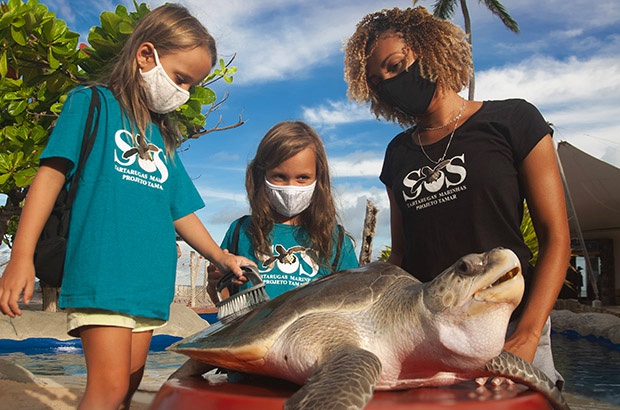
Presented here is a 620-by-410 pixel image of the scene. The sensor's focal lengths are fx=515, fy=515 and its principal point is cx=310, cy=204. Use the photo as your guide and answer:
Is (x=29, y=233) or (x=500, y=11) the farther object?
(x=500, y=11)

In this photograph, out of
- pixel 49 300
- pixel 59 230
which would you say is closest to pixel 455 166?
pixel 59 230

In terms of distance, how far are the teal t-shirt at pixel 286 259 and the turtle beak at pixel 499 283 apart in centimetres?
146

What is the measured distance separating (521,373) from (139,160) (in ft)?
4.22

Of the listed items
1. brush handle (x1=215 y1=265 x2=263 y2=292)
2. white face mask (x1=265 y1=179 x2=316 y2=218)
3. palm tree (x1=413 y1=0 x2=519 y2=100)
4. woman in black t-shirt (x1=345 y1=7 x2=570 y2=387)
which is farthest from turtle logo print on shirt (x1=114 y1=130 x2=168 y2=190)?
palm tree (x1=413 y1=0 x2=519 y2=100)

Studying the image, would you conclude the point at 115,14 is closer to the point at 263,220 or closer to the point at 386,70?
the point at 263,220

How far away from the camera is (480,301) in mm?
864

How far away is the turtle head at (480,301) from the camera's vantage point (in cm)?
85

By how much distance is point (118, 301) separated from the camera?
1.53 m

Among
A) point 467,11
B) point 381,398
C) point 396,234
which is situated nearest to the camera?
point 381,398

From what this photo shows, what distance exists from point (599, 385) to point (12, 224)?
41.7 feet

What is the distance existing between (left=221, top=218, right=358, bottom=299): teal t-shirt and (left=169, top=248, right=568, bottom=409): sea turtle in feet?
3.56

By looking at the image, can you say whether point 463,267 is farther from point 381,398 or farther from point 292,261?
point 292,261

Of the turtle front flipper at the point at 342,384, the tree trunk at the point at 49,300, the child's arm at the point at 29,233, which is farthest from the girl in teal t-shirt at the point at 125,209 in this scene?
the tree trunk at the point at 49,300

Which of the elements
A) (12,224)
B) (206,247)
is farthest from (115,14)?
(12,224)
